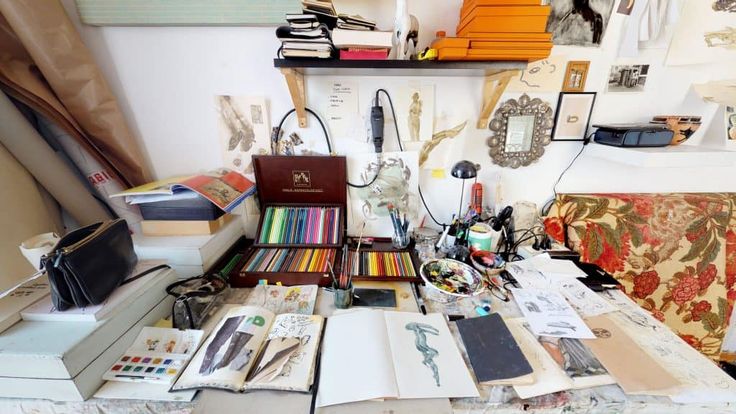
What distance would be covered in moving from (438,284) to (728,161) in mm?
1212

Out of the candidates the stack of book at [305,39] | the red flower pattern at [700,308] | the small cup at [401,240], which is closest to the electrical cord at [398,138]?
the small cup at [401,240]

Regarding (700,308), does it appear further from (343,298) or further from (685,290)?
(343,298)

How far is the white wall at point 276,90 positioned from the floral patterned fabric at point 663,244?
5.8 inches

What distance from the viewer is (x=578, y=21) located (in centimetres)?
101

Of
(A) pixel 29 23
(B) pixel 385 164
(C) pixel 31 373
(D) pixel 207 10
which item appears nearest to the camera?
(C) pixel 31 373

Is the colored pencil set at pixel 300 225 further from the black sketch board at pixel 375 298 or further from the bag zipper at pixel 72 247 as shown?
the bag zipper at pixel 72 247

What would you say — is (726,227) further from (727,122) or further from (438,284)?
(438,284)

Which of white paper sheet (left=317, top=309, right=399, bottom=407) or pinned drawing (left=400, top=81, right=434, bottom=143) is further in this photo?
pinned drawing (left=400, top=81, right=434, bottom=143)

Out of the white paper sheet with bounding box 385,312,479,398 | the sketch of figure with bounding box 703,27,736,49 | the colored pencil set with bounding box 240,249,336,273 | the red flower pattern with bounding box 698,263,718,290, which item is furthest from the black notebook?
the sketch of figure with bounding box 703,27,736,49

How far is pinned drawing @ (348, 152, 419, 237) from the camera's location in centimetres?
114

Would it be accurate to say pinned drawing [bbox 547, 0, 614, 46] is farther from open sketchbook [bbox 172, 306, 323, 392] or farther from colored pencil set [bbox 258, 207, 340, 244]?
open sketchbook [bbox 172, 306, 323, 392]

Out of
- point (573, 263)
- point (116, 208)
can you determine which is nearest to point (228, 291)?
point (116, 208)

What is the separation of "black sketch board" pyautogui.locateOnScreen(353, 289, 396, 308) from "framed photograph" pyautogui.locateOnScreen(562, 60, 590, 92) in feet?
3.51

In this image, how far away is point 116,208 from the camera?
40.2 inches
